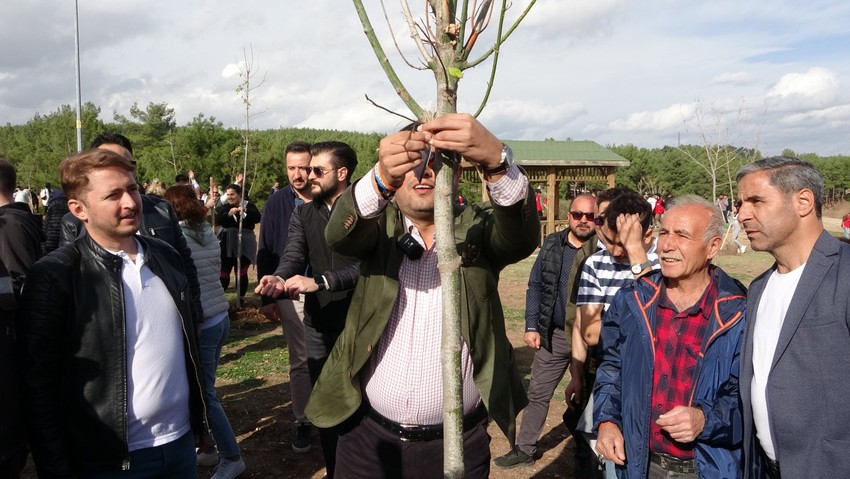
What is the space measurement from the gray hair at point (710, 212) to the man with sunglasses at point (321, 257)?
6.11ft

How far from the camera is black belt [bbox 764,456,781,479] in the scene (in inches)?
93.0

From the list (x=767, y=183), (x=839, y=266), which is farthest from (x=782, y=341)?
(x=767, y=183)

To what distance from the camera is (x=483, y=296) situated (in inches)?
92.9

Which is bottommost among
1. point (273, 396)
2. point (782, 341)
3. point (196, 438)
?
point (273, 396)

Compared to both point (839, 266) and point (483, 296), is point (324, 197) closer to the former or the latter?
point (483, 296)

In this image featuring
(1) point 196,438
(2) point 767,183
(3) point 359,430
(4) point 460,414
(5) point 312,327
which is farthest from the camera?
(5) point 312,327

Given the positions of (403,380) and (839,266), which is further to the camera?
(403,380)

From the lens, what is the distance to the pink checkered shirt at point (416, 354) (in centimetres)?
238

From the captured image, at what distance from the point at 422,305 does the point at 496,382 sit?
404 millimetres

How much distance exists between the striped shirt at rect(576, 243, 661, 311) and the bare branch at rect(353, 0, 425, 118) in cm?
250

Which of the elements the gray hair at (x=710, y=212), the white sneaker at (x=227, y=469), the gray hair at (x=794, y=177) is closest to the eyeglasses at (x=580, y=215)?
the gray hair at (x=710, y=212)

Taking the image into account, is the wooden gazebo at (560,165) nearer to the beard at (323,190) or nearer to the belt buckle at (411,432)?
the beard at (323,190)

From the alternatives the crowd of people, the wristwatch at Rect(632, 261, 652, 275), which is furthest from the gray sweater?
the wristwatch at Rect(632, 261, 652, 275)

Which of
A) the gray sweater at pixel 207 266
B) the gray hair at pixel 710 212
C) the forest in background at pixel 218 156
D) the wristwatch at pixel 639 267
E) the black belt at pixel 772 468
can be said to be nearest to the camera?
the black belt at pixel 772 468
